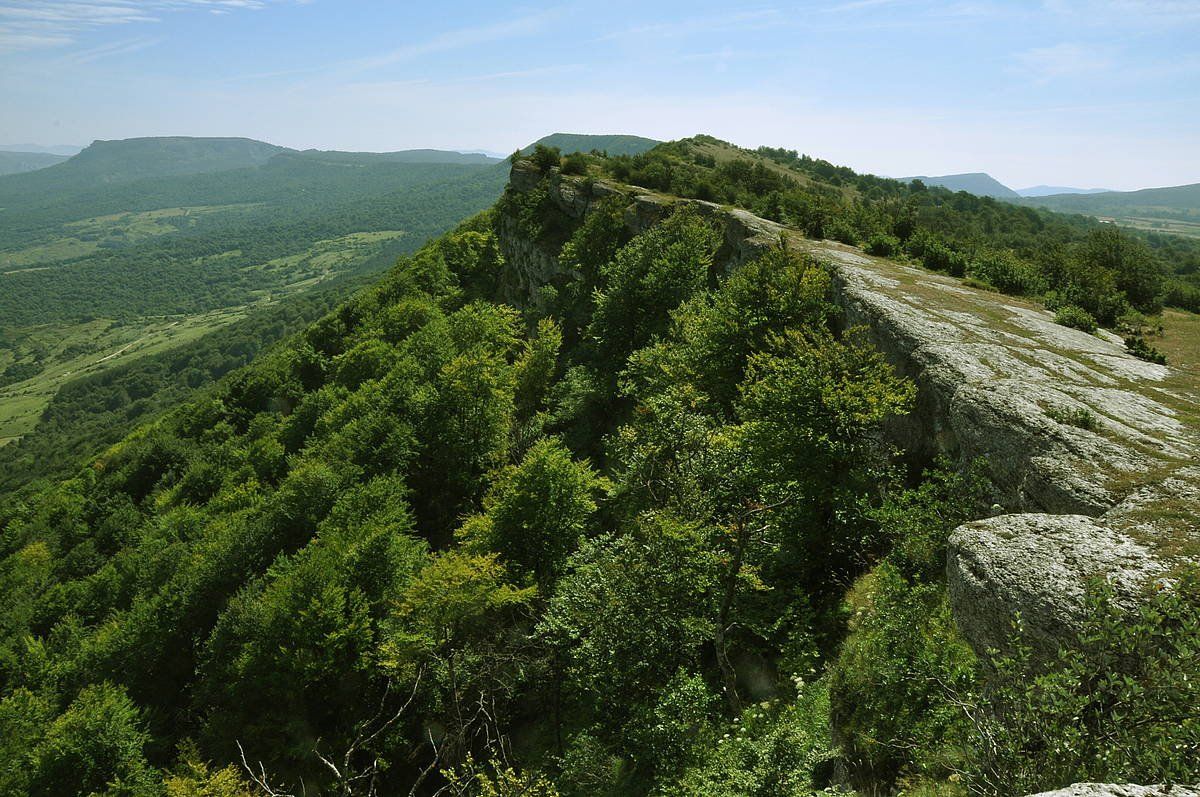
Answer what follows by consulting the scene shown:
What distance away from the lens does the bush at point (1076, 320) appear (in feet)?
62.7

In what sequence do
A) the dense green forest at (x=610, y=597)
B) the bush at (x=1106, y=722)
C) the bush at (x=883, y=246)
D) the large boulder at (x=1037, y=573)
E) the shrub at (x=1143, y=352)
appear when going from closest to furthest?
the bush at (x=1106, y=722) < the large boulder at (x=1037, y=573) < the dense green forest at (x=610, y=597) < the shrub at (x=1143, y=352) < the bush at (x=883, y=246)

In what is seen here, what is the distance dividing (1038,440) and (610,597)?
33.6ft

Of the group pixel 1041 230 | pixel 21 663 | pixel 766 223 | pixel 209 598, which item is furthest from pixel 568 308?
pixel 1041 230

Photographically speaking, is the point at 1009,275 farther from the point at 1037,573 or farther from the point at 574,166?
the point at 574,166

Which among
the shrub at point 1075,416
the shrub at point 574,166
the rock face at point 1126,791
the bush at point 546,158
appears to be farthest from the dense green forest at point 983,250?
the rock face at point 1126,791

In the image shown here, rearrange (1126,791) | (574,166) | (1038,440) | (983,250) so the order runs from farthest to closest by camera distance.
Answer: (574,166) < (983,250) < (1038,440) < (1126,791)

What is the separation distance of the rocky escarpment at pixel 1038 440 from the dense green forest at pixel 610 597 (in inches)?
35.6

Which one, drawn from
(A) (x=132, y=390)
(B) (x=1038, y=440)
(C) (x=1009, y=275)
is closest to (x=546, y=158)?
(C) (x=1009, y=275)

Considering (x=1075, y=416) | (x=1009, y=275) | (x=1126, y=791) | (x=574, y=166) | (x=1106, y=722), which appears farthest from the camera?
(x=574, y=166)

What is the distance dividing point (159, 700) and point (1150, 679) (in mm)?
39326

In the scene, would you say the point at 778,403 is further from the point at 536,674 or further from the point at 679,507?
the point at 536,674

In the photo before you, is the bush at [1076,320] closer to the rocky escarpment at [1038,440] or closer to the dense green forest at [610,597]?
the rocky escarpment at [1038,440]

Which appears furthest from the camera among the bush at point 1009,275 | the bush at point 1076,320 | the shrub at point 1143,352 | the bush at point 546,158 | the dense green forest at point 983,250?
the bush at point 546,158

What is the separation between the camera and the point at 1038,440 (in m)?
12.0
